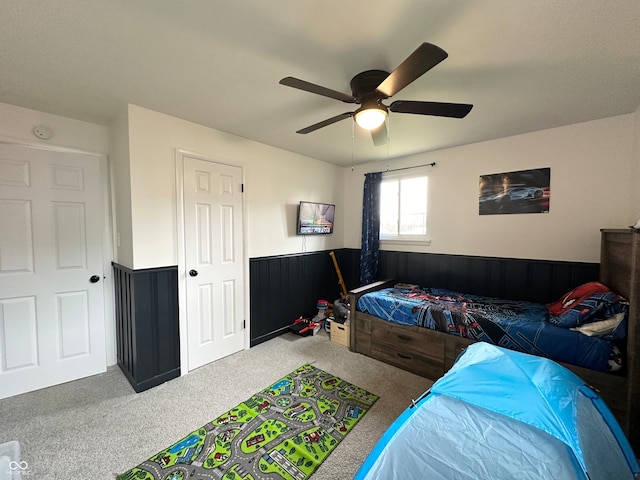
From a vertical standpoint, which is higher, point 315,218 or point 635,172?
point 635,172

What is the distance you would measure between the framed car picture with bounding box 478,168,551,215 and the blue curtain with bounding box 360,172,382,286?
53.9 inches

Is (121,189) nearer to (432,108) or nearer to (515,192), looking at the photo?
(432,108)

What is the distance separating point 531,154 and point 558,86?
3.59ft

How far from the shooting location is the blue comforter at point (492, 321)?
190 cm

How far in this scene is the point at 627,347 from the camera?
1.74 metres

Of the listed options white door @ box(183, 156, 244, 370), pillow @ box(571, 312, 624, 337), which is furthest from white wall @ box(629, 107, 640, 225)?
white door @ box(183, 156, 244, 370)

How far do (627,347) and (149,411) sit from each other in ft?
11.7

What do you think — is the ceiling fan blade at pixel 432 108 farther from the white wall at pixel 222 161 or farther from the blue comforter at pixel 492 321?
the white wall at pixel 222 161

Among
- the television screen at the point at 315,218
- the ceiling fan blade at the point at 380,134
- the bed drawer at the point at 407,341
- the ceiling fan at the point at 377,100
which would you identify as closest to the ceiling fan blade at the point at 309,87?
the ceiling fan at the point at 377,100

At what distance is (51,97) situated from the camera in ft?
6.78

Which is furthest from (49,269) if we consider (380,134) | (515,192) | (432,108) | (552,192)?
(552,192)

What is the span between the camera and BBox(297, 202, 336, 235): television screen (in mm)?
3680

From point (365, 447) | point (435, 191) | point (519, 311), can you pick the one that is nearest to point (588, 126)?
point (435, 191)

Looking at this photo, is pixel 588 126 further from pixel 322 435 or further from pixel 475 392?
pixel 322 435
